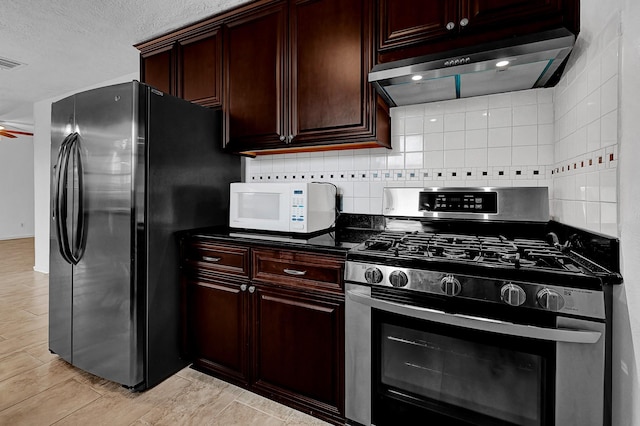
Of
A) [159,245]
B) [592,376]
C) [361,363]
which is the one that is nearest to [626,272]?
[592,376]

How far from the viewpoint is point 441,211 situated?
188 centimetres

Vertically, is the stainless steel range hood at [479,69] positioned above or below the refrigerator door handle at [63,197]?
above

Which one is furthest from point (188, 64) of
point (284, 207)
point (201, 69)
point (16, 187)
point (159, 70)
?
point (16, 187)

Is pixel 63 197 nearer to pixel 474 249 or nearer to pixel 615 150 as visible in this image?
pixel 474 249

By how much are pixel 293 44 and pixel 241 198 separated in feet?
3.36

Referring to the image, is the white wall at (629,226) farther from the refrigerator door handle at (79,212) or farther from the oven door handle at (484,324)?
the refrigerator door handle at (79,212)

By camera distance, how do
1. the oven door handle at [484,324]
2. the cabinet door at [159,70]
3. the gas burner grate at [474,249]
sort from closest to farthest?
1. the oven door handle at [484,324]
2. the gas burner grate at [474,249]
3. the cabinet door at [159,70]

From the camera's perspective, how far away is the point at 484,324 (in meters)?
1.20

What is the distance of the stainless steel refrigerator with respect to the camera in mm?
1847

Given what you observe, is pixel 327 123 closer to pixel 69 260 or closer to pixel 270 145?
pixel 270 145

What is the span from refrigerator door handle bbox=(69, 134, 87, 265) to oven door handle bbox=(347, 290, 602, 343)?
171 cm

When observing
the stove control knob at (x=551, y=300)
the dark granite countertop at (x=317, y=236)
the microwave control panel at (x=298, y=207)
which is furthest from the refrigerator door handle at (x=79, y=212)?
the stove control knob at (x=551, y=300)

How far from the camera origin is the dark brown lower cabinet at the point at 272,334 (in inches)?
63.3

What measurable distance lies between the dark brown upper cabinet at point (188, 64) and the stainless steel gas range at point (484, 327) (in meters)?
1.69
